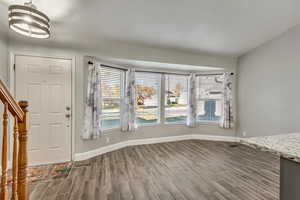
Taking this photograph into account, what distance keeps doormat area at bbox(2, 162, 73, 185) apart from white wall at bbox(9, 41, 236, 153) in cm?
41

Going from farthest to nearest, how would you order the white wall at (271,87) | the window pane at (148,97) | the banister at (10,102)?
the window pane at (148,97)
the white wall at (271,87)
the banister at (10,102)

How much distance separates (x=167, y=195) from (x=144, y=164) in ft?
3.43

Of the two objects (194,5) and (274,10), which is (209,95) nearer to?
(274,10)

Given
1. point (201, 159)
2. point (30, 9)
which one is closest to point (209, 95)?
point (201, 159)

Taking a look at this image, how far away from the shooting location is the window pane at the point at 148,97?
4.52 metres

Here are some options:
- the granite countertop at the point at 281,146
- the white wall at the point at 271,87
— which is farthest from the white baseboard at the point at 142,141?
the granite countertop at the point at 281,146

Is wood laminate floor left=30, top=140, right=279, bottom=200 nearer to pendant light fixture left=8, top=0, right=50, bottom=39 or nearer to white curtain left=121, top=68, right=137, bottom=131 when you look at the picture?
white curtain left=121, top=68, right=137, bottom=131

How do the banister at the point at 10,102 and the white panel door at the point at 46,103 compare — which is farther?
the white panel door at the point at 46,103

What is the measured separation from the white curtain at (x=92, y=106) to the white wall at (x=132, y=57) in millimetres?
116

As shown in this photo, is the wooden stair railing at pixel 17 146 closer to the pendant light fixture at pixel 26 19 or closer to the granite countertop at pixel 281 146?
the pendant light fixture at pixel 26 19

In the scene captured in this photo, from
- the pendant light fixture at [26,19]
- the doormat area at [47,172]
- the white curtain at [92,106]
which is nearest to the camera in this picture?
the pendant light fixture at [26,19]

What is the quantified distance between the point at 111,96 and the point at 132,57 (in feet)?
3.79

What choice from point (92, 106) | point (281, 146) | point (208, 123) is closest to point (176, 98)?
point (208, 123)

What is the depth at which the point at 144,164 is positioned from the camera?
3072 mm
